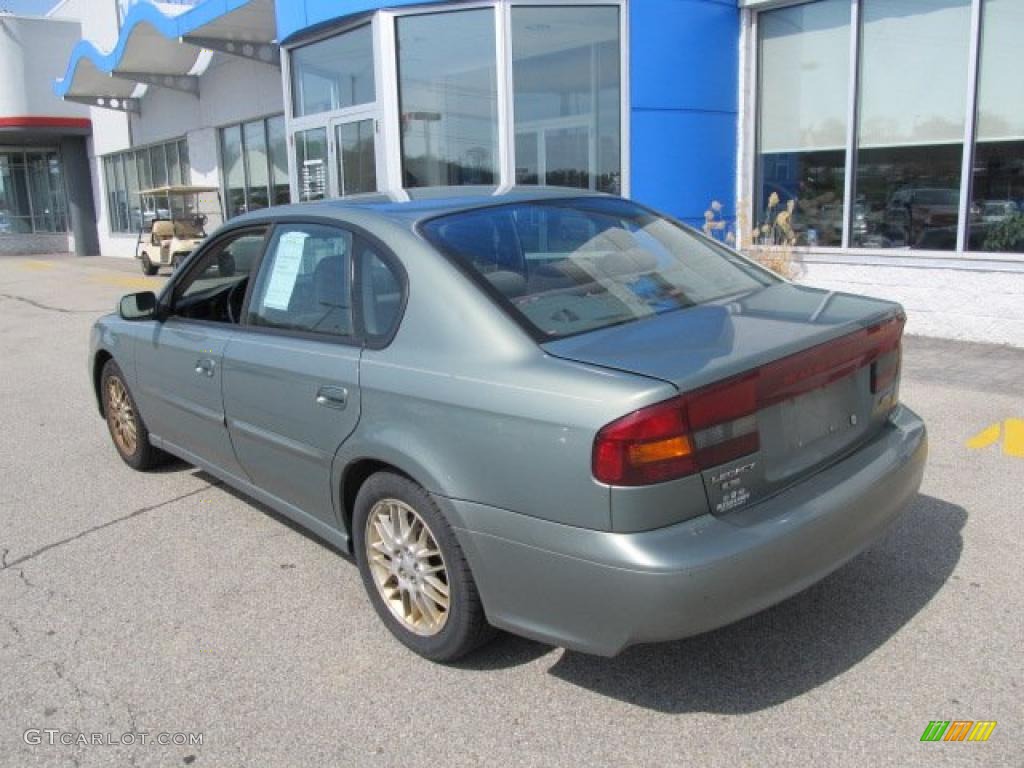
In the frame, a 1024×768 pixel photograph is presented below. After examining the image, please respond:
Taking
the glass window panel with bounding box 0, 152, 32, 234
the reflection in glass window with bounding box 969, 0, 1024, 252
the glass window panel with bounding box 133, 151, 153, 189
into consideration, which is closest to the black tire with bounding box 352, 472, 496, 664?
the reflection in glass window with bounding box 969, 0, 1024, 252

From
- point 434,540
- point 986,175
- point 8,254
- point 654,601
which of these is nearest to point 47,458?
point 434,540

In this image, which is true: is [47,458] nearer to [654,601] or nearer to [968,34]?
[654,601]

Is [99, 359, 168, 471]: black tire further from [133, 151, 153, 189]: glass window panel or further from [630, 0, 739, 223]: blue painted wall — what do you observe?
[133, 151, 153, 189]: glass window panel

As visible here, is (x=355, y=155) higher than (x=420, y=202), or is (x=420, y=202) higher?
(x=355, y=155)

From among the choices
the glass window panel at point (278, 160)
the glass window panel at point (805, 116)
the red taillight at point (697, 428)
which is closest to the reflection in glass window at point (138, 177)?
the glass window panel at point (278, 160)

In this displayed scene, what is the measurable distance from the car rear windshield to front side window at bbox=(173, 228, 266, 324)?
1.23 metres

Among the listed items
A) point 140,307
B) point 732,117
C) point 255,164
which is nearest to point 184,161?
point 255,164

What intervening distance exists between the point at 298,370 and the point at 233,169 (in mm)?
17595

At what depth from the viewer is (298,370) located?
3.47 meters

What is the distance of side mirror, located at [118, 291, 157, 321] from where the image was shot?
471 cm

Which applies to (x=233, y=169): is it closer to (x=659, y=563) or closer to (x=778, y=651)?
(x=778, y=651)

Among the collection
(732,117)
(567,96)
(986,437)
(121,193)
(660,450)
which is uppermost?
(567,96)

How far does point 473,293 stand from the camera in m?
2.96

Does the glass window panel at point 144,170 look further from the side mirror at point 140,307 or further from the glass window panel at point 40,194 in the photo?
the side mirror at point 140,307
